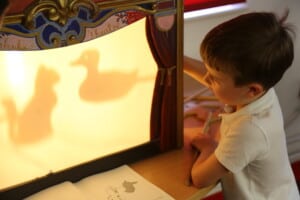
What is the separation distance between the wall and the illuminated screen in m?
0.43

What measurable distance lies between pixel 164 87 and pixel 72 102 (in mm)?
197

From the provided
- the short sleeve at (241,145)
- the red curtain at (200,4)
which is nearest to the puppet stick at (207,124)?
the short sleeve at (241,145)

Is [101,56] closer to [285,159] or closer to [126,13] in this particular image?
[126,13]

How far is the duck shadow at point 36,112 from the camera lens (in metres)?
0.81

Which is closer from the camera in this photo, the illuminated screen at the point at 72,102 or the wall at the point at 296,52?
the illuminated screen at the point at 72,102

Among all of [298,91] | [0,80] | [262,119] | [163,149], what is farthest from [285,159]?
[298,91]

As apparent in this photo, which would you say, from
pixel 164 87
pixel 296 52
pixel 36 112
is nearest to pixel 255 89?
pixel 164 87

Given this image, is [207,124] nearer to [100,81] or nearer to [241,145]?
[241,145]

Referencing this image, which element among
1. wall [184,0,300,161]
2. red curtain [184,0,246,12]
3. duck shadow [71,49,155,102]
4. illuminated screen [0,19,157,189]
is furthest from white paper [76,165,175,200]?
red curtain [184,0,246,12]

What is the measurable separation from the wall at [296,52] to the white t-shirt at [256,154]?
42cm

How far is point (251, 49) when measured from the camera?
85 centimetres

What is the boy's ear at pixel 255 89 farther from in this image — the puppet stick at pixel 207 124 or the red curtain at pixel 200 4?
the red curtain at pixel 200 4

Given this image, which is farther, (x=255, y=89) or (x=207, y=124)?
(x=207, y=124)

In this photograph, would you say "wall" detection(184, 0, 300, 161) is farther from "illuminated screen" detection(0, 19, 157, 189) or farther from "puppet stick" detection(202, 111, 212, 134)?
"illuminated screen" detection(0, 19, 157, 189)
